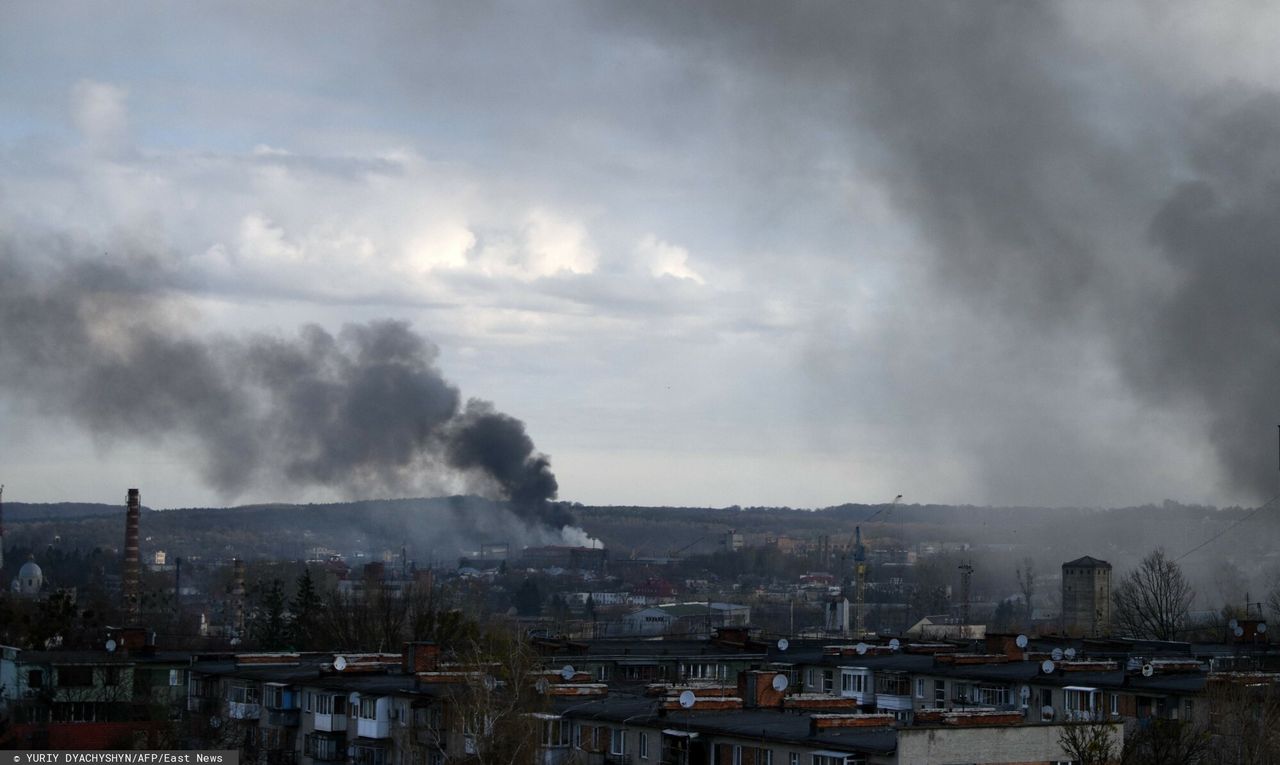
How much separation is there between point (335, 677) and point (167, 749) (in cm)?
678

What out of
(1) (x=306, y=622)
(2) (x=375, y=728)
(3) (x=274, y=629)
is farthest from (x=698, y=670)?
(3) (x=274, y=629)

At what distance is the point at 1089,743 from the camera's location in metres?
29.1

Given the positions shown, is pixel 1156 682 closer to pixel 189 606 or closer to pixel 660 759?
pixel 660 759

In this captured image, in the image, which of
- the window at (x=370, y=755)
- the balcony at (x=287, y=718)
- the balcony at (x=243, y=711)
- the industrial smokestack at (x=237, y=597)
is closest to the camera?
the window at (x=370, y=755)

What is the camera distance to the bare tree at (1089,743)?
28.8 meters

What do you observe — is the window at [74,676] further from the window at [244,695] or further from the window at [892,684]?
the window at [892,684]

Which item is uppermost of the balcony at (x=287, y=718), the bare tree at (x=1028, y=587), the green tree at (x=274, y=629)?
the bare tree at (x=1028, y=587)

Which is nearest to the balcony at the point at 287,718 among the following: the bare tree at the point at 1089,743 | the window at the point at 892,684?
the window at the point at 892,684

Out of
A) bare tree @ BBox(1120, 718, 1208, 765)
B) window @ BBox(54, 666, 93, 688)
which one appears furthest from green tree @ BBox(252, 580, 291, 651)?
bare tree @ BBox(1120, 718, 1208, 765)

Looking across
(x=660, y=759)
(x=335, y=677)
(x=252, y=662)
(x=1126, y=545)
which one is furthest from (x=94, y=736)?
(x=1126, y=545)

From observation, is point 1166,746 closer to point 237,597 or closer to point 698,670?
point 698,670

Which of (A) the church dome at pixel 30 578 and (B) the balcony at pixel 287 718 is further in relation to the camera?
(A) the church dome at pixel 30 578

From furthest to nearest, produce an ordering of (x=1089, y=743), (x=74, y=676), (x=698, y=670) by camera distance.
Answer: (x=698, y=670), (x=74, y=676), (x=1089, y=743)

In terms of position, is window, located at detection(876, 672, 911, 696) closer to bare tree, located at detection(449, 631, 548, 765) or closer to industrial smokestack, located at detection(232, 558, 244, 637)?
bare tree, located at detection(449, 631, 548, 765)
